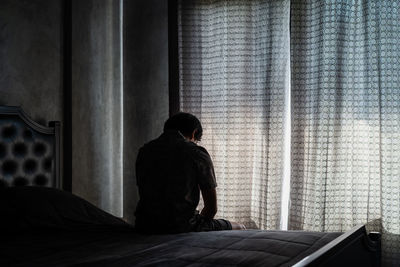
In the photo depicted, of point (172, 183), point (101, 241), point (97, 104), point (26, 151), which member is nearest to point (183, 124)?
point (172, 183)

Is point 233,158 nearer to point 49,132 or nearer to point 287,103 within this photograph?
point 287,103

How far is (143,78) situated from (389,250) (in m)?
1.69

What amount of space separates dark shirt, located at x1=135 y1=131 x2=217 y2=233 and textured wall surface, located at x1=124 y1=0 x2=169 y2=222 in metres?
1.15

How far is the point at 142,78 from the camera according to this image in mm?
3014

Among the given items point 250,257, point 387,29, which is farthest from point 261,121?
point 250,257

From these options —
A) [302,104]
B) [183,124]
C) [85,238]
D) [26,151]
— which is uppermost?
[302,104]

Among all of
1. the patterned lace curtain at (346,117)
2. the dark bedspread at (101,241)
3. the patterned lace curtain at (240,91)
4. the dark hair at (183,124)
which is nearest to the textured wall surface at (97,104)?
the patterned lace curtain at (240,91)

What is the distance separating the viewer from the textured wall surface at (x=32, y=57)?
2.33 m

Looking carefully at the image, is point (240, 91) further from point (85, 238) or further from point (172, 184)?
point (85, 238)

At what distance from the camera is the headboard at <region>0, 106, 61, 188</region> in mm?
2232

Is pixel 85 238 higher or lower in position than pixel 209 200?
lower

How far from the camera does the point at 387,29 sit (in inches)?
94.1

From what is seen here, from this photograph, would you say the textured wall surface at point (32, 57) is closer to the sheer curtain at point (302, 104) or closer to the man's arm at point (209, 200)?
the sheer curtain at point (302, 104)

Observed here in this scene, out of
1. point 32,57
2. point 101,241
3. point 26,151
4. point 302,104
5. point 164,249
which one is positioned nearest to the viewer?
point 164,249
